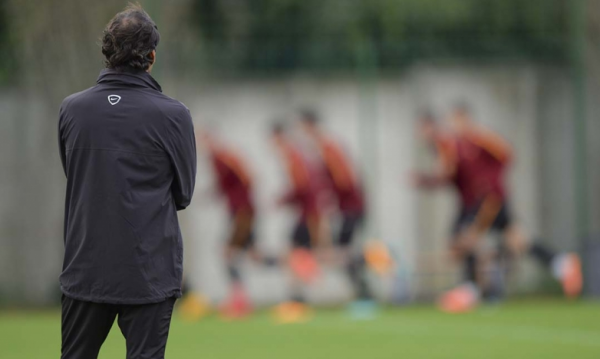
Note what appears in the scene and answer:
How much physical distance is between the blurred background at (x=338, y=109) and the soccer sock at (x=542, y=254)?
1.75ft

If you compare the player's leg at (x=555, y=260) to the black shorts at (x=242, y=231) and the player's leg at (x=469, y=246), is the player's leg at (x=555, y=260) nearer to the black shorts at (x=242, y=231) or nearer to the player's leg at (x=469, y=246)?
the player's leg at (x=469, y=246)

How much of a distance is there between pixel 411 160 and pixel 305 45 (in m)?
2.05

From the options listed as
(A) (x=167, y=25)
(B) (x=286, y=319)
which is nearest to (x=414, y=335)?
(B) (x=286, y=319)

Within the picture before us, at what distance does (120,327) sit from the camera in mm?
3916

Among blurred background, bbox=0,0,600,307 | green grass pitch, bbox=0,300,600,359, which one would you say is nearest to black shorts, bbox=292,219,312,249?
blurred background, bbox=0,0,600,307

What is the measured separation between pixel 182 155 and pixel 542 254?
9.75m

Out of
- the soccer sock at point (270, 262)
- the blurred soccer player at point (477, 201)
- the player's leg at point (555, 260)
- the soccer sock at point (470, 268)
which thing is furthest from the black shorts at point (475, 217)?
the soccer sock at point (270, 262)

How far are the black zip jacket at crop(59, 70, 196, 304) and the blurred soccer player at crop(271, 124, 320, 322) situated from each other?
876 centimetres

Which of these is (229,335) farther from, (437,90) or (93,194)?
(93,194)

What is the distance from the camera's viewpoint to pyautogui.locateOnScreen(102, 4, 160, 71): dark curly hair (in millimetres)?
3930

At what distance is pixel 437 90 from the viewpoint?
14.2 metres

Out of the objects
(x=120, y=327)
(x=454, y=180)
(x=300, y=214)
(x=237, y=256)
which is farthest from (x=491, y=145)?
(x=120, y=327)

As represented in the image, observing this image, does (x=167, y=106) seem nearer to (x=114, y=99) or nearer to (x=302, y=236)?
(x=114, y=99)

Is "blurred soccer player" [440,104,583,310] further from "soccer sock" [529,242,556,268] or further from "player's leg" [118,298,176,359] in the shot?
"player's leg" [118,298,176,359]
